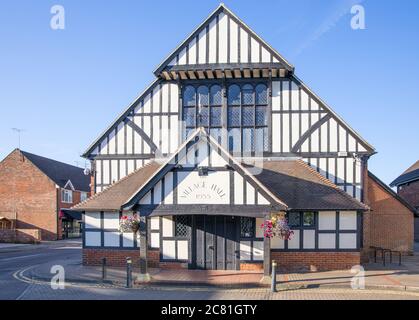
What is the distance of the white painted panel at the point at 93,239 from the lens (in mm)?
17891

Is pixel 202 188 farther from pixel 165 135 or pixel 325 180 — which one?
pixel 325 180

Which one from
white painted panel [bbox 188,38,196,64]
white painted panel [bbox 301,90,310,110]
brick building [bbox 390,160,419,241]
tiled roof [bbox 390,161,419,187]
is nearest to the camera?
white painted panel [bbox 301,90,310,110]

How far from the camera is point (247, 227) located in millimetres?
16781

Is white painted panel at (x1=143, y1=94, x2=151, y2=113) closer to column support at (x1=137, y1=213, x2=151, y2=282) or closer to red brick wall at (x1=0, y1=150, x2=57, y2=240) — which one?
column support at (x1=137, y1=213, x2=151, y2=282)

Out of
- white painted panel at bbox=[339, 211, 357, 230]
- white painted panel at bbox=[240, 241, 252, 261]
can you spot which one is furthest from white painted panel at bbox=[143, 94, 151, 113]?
white painted panel at bbox=[339, 211, 357, 230]

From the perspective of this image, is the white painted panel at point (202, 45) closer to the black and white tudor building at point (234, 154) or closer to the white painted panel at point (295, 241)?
the black and white tudor building at point (234, 154)

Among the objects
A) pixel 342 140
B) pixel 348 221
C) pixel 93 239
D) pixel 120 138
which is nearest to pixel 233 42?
pixel 342 140

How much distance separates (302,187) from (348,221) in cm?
228

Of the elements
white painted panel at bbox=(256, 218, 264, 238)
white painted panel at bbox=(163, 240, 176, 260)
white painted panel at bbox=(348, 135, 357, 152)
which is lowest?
white painted panel at bbox=(163, 240, 176, 260)

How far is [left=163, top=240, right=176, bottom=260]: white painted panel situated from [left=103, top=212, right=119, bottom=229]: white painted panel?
Answer: 235 cm

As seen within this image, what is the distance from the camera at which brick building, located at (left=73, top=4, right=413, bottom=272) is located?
16.7 metres

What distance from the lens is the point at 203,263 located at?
16703 mm

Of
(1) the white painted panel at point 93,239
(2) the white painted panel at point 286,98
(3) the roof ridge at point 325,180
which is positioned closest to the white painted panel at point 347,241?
(3) the roof ridge at point 325,180
